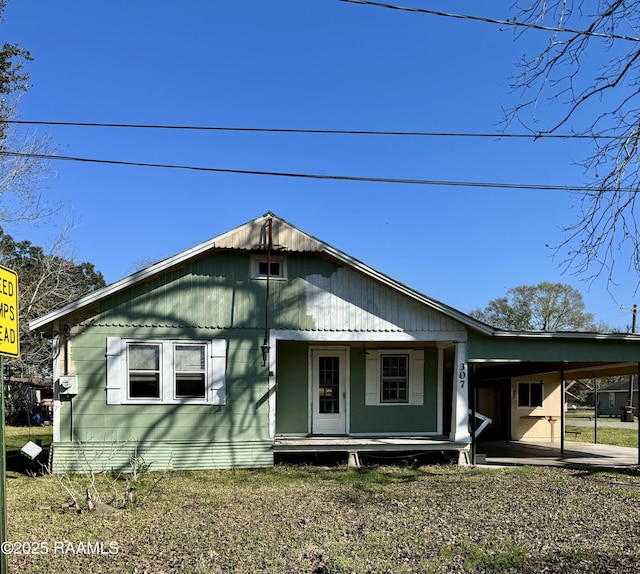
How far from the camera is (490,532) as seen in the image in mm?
6684

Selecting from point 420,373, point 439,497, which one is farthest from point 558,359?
point 439,497

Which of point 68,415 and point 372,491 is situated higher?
point 68,415

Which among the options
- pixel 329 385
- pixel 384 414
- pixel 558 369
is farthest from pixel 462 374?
pixel 558 369

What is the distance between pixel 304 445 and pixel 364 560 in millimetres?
6188

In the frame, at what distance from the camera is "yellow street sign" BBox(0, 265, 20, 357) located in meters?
3.81

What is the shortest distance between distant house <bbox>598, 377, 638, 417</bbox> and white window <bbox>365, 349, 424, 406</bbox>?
43236mm

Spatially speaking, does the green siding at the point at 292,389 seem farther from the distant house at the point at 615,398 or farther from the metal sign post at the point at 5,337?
the distant house at the point at 615,398

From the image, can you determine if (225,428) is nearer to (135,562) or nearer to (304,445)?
(304,445)

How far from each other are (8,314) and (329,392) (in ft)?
32.7

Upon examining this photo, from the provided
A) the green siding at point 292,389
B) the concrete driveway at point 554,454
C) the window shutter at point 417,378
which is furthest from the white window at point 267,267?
the concrete driveway at point 554,454

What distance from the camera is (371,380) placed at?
43.8 ft

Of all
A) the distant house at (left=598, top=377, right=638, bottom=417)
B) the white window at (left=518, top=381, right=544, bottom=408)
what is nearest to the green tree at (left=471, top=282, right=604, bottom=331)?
the distant house at (left=598, top=377, right=638, bottom=417)

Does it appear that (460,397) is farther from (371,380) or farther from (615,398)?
(615,398)

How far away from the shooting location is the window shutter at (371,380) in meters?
13.3
